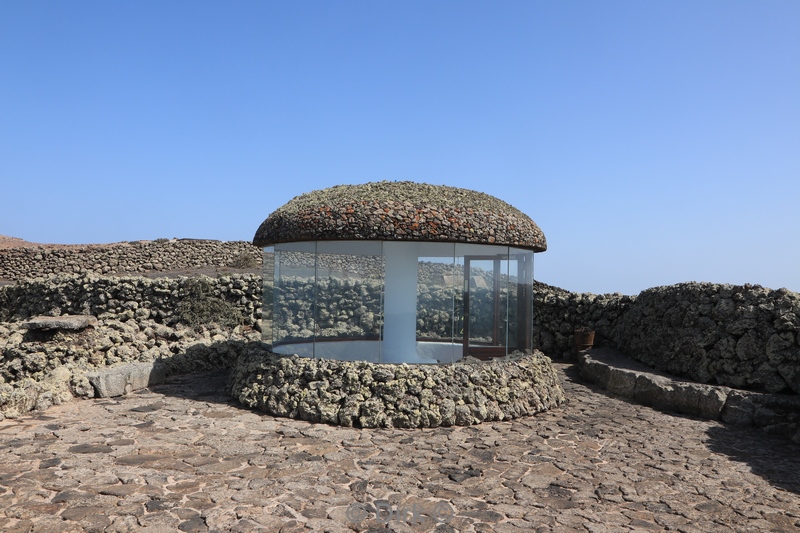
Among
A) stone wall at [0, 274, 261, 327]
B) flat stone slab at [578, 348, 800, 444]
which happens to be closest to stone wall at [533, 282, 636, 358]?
flat stone slab at [578, 348, 800, 444]

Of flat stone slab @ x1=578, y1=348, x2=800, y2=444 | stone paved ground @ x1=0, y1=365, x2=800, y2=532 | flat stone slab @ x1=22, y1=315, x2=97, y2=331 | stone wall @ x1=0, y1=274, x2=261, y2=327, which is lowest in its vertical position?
stone paved ground @ x1=0, y1=365, x2=800, y2=532

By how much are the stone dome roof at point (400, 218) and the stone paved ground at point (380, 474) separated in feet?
9.90

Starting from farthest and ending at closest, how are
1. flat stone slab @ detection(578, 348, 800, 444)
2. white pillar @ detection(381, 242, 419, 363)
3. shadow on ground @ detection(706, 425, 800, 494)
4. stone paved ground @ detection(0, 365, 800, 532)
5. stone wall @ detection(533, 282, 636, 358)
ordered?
stone wall @ detection(533, 282, 636, 358) → white pillar @ detection(381, 242, 419, 363) → flat stone slab @ detection(578, 348, 800, 444) → shadow on ground @ detection(706, 425, 800, 494) → stone paved ground @ detection(0, 365, 800, 532)

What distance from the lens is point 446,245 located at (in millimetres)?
10258

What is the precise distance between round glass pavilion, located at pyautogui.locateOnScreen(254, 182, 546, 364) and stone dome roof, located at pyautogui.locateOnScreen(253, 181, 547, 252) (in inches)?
2.3

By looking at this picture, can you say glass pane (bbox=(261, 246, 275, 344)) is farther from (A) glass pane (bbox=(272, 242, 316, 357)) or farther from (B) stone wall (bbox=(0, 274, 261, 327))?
(B) stone wall (bbox=(0, 274, 261, 327))

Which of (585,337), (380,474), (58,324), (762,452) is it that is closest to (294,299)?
(380,474)

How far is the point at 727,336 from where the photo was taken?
11914mm

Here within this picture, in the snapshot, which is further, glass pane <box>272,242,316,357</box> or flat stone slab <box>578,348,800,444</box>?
glass pane <box>272,242,316,357</box>

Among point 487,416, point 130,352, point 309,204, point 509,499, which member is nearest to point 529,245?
point 487,416

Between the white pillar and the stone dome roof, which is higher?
the stone dome roof

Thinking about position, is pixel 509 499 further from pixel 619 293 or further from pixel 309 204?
pixel 619 293

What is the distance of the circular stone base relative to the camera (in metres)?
9.38

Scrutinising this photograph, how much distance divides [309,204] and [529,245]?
3.92 metres
